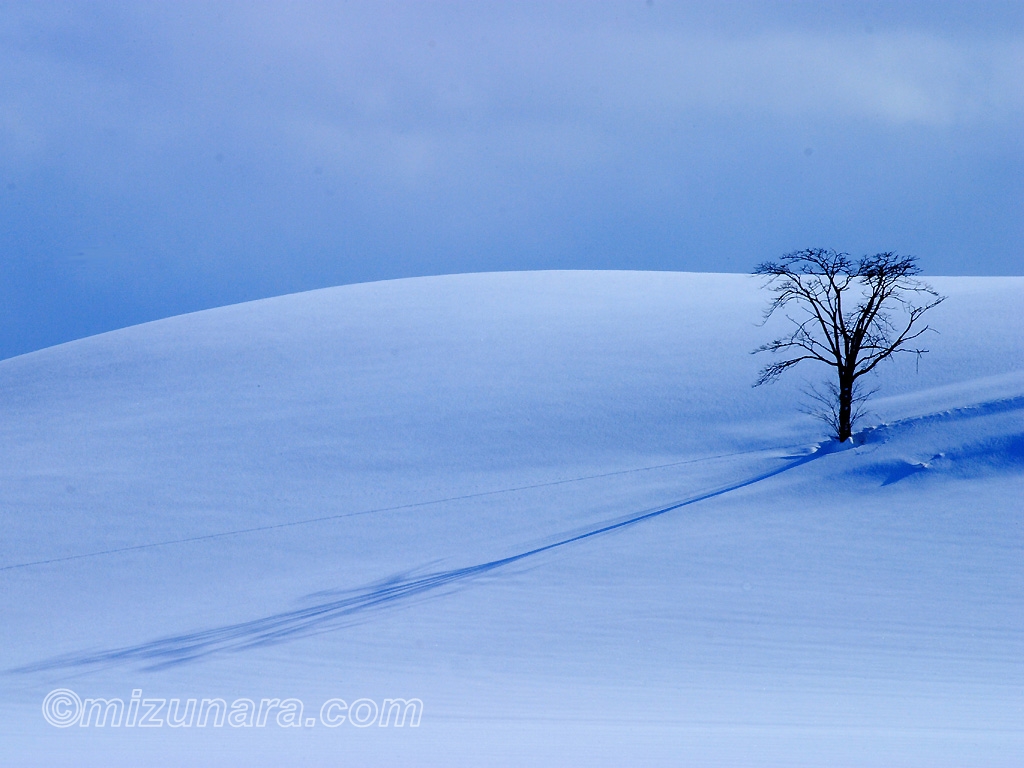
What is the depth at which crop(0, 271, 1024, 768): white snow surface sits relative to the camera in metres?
7.94

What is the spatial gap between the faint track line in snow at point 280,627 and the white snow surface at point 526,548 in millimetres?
54

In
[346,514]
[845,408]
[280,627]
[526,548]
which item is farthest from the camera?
[845,408]

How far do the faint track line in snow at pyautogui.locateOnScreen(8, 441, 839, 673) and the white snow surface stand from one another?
0.05m

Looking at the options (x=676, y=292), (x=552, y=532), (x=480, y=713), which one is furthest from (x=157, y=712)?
(x=676, y=292)

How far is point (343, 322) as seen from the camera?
89.5 feet

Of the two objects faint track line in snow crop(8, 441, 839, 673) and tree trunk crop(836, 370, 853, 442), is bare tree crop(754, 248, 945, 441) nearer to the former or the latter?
tree trunk crop(836, 370, 853, 442)

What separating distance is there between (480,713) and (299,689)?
71.7 inches

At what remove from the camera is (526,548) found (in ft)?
43.8

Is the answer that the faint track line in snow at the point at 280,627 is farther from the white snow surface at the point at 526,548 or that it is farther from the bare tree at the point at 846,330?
the bare tree at the point at 846,330

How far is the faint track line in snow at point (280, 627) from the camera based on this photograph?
10.3 m

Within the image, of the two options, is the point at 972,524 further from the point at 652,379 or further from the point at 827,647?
the point at 652,379

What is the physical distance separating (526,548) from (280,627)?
353cm

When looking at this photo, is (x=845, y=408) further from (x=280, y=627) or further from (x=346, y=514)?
(x=280, y=627)

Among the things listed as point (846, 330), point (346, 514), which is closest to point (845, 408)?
point (846, 330)
